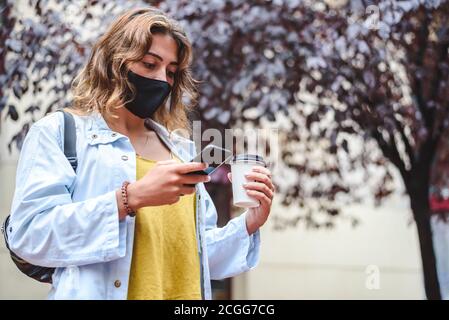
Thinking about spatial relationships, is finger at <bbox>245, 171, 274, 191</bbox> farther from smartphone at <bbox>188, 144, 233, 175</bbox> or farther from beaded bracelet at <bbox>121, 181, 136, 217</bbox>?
beaded bracelet at <bbox>121, 181, 136, 217</bbox>

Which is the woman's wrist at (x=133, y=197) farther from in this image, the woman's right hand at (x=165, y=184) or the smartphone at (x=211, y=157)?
the smartphone at (x=211, y=157)

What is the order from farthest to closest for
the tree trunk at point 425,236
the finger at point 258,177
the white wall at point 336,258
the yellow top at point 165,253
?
the white wall at point 336,258 < the tree trunk at point 425,236 < the finger at point 258,177 < the yellow top at point 165,253

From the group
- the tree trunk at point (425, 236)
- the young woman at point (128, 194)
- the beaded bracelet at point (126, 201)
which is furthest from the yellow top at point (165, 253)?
the tree trunk at point (425, 236)

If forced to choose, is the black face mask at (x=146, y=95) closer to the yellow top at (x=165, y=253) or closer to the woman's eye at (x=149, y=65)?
the woman's eye at (x=149, y=65)

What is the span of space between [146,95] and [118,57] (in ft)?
0.44

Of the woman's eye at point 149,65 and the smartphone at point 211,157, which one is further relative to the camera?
the woman's eye at point 149,65

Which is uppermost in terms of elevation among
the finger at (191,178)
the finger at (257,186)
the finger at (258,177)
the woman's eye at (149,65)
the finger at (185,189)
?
the woman's eye at (149,65)

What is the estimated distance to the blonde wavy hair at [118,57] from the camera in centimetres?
191

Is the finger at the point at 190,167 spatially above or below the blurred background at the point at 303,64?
below

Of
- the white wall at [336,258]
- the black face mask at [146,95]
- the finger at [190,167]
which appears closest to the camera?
the finger at [190,167]

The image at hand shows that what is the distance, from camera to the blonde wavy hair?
75.2 inches

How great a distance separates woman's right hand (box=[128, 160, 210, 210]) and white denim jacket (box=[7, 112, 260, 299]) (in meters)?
0.08

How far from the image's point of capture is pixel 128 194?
164 centimetres

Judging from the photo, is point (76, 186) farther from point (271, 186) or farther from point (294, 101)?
point (294, 101)
